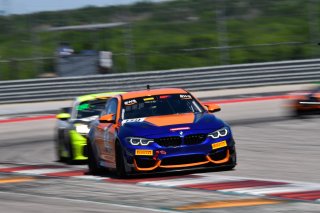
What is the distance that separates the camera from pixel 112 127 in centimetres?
1173

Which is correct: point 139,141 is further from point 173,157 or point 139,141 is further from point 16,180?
point 16,180

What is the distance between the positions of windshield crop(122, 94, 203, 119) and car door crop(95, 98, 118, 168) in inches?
8.2

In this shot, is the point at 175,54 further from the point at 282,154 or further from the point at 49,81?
the point at 282,154

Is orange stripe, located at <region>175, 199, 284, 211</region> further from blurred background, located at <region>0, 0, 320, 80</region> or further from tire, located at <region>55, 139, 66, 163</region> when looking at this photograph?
blurred background, located at <region>0, 0, 320, 80</region>

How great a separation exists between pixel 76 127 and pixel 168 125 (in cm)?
345

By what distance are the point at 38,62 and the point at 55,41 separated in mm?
936

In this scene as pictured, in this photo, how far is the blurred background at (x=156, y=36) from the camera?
95.0ft

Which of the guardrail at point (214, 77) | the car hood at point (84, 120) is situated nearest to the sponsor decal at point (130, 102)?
the car hood at point (84, 120)

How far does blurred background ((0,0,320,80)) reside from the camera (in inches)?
1140

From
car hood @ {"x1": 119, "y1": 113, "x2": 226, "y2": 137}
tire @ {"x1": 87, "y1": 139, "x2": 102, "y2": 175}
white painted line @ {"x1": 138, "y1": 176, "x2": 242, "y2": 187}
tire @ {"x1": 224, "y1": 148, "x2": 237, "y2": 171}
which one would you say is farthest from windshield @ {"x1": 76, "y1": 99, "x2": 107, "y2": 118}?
white painted line @ {"x1": 138, "y1": 176, "x2": 242, "y2": 187}

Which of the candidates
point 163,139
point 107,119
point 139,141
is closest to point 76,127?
point 107,119

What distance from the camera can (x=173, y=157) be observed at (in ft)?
35.9

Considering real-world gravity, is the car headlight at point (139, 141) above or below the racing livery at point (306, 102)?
above

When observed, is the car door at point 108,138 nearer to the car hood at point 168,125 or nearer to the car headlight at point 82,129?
the car hood at point 168,125
